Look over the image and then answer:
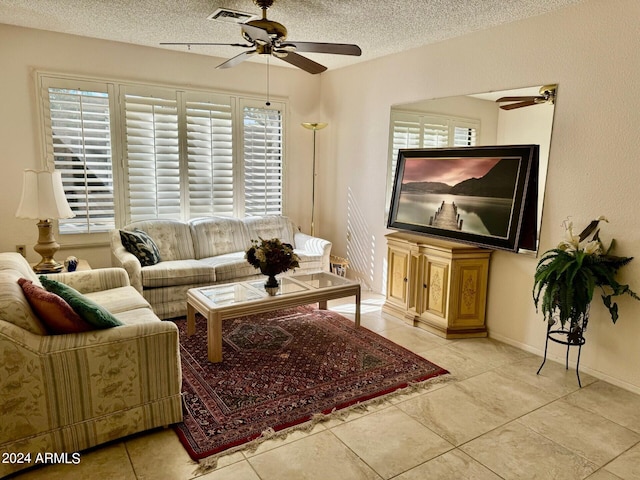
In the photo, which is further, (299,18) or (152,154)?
(152,154)

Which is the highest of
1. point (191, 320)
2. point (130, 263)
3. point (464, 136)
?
point (464, 136)

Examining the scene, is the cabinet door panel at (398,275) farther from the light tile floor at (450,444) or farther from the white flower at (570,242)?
the white flower at (570,242)

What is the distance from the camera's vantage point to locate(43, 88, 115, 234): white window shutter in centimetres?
437

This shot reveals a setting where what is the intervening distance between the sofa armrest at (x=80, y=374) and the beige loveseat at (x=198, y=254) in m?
1.79

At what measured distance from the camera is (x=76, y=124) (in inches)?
175

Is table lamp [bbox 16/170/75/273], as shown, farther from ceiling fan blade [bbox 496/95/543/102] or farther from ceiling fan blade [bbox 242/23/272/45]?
ceiling fan blade [bbox 496/95/543/102]

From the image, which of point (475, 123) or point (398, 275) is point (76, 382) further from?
point (475, 123)

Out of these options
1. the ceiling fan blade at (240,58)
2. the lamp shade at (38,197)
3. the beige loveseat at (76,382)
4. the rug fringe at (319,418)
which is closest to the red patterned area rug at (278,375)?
the rug fringe at (319,418)

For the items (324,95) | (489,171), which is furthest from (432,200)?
(324,95)

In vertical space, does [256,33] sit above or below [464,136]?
above

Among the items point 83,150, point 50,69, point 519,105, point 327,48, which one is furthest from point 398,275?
point 50,69

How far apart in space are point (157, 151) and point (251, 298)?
7.68 ft

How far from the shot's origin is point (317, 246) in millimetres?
5164

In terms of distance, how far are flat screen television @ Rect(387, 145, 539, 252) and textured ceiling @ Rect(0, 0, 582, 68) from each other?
1039 mm
